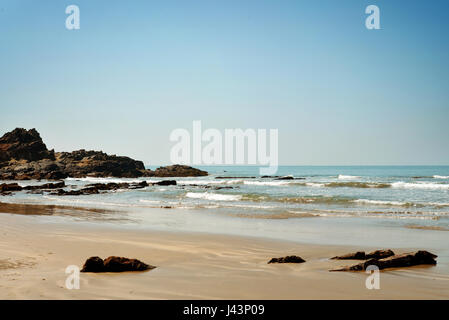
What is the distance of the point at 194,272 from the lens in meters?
6.88

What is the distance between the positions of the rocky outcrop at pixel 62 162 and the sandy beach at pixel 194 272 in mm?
67232

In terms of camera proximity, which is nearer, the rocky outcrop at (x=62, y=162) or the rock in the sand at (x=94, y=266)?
the rock in the sand at (x=94, y=266)

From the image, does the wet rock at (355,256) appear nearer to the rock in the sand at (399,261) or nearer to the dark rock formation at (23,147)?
the rock in the sand at (399,261)

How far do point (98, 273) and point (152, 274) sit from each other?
96 centimetres

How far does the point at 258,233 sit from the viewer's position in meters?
12.5

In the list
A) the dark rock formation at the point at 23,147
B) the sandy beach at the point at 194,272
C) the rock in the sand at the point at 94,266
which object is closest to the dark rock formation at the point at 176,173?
the dark rock formation at the point at 23,147

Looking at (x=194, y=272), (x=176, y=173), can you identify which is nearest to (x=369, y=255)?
(x=194, y=272)

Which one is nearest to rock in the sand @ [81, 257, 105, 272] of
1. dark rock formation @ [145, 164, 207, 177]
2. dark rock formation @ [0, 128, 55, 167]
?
dark rock formation @ [145, 164, 207, 177]

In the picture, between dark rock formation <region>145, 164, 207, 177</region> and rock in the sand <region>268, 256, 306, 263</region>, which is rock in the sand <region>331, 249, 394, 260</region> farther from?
dark rock formation <region>145, 164, 207, 177</region>

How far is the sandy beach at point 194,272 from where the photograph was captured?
210 inches

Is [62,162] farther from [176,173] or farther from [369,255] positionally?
[369,255]

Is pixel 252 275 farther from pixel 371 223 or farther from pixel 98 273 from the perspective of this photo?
pixel 371 223

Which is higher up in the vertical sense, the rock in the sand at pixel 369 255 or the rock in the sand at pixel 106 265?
the rock in the sand at pixel 106 265
